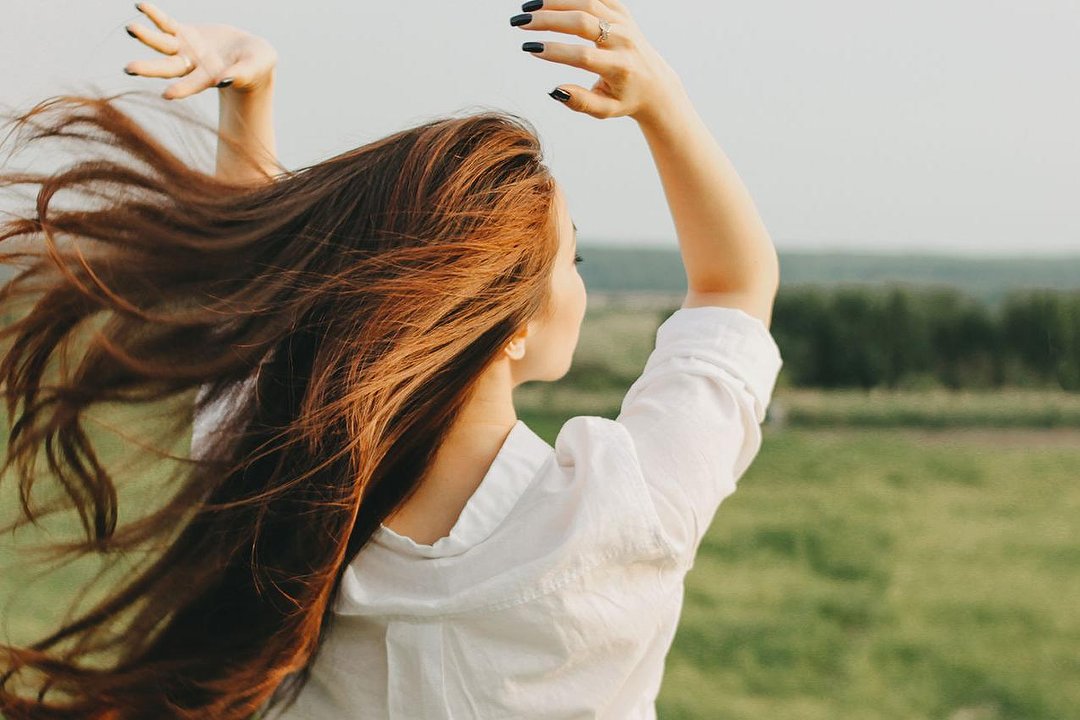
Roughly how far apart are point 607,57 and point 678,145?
0.16 metres

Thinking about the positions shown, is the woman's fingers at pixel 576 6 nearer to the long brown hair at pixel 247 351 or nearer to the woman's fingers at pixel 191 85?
the long brown hair at pixel 247 351

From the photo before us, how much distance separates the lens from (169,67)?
1095mm

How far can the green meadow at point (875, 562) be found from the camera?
404 cm

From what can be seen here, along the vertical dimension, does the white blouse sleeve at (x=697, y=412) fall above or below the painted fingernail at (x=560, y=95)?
below

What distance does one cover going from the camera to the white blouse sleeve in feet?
3.48

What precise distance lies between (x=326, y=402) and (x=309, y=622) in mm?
210

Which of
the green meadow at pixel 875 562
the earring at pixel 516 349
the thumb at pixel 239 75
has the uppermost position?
the thumb at pixel 239 75

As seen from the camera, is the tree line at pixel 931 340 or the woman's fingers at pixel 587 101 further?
the tree line at pixel 931 340

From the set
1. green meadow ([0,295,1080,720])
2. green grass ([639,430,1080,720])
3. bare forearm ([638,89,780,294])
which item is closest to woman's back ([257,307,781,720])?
bare forearm ([638,89,780,294])

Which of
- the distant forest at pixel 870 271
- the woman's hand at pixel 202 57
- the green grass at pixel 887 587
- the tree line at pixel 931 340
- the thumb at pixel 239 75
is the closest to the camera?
the woman's hand at pixel 202 57

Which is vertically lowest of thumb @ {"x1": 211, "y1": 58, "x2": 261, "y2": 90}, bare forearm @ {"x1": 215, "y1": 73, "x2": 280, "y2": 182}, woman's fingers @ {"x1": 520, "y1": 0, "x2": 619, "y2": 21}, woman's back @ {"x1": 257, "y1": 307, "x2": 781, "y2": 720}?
woman's back @ {"x1": 257, "y1": 307, "x2": 781, "y2": 720}

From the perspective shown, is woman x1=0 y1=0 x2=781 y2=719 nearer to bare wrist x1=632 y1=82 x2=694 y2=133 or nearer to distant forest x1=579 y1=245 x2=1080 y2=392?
bare wrist x1=632 y1=82 x2=694 y2=133

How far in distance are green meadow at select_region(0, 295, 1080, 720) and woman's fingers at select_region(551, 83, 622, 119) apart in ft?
4.24

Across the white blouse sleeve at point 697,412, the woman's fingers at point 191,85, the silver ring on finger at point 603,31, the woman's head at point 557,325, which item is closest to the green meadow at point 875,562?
the woman's fingers at point 191,85
